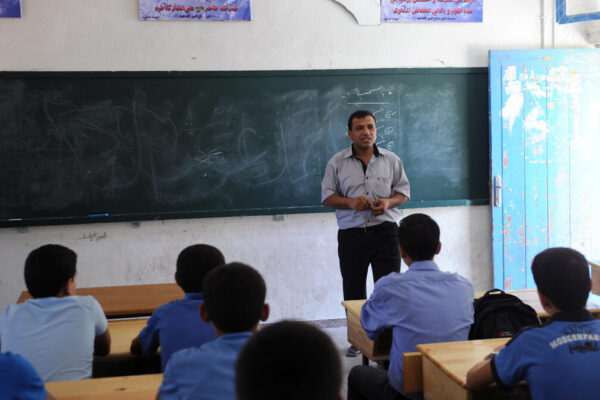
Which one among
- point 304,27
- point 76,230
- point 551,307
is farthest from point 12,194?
point 551,307

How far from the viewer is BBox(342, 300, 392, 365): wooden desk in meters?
2.86

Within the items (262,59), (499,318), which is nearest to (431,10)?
(262,59)

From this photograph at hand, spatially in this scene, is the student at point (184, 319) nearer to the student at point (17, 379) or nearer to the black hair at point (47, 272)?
the black hair at point (47, 272)

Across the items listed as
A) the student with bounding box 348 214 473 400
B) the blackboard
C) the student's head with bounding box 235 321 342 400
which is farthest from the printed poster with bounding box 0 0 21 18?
the student's head with bounding box 235 321 342 400

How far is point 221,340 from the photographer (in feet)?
5.24

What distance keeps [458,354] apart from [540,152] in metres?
3.25

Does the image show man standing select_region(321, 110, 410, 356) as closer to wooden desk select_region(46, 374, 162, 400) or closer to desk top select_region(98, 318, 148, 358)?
desk top select_region(98, 318, 148, 358)

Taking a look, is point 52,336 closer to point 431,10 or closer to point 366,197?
point 366,197

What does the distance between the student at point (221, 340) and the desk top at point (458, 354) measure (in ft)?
2.30

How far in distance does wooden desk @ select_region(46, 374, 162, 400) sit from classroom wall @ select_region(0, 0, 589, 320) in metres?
2.76

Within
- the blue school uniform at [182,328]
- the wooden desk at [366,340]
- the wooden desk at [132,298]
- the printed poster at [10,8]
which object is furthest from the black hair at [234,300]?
the printed poster at [10,8]

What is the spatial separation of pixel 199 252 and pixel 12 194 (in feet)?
8.90

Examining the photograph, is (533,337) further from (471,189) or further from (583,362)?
(471,189)

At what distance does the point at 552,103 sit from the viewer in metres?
5.00
